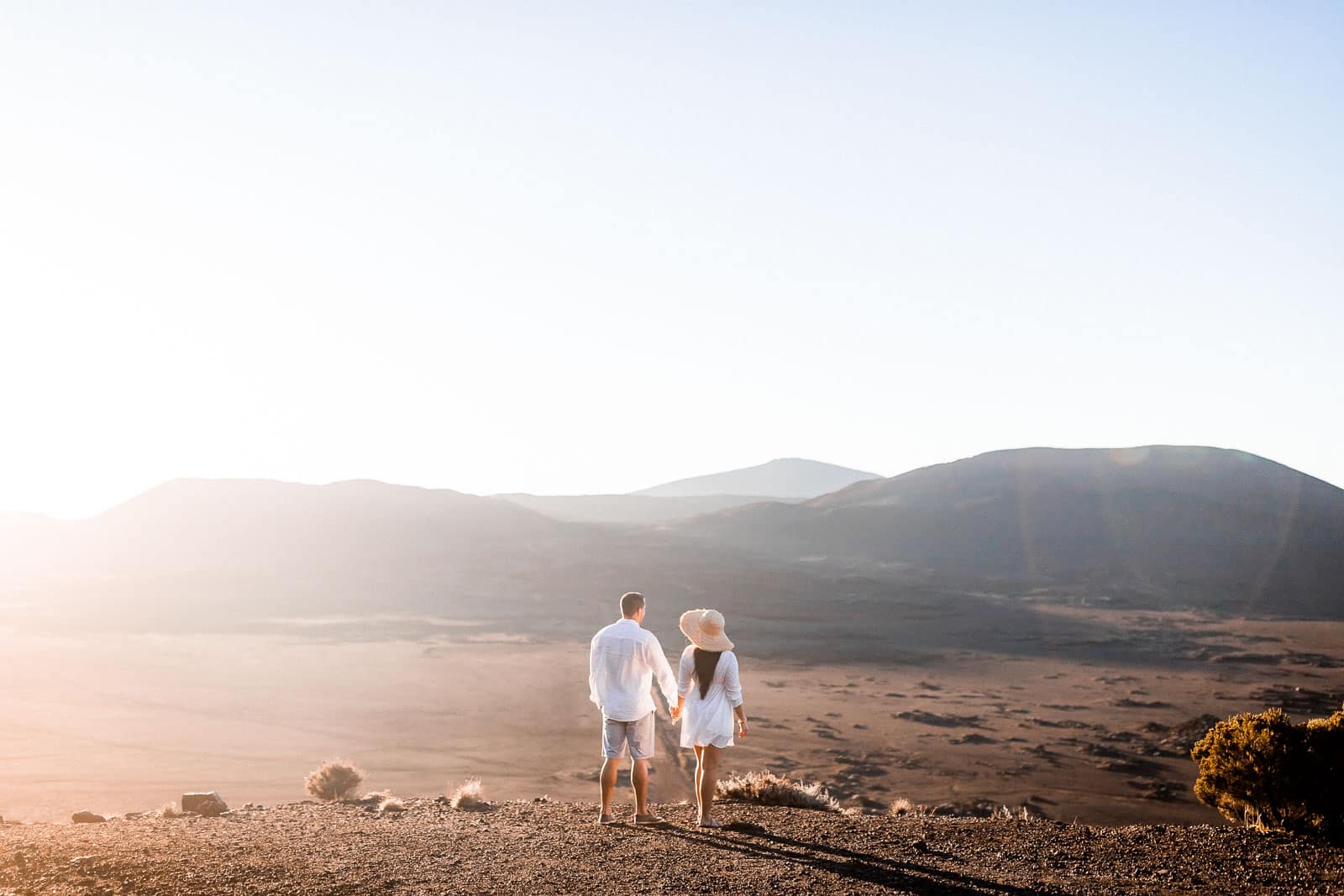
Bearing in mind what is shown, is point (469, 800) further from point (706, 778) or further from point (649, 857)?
point (649, 857)

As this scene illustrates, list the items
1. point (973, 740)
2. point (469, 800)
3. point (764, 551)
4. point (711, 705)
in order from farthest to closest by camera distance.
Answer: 1. point (764, 551)
2. point (973, 740)
3. point (469, 800)
4. point (711, 705)

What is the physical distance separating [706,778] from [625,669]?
0.95m

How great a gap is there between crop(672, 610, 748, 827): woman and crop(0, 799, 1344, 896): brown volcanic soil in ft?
1.31

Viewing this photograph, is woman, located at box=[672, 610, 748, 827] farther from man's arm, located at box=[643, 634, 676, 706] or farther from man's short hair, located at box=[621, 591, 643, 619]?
man's short hair, located at box=[621, 591, 643, 619]

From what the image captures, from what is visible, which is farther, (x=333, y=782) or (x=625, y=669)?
(x=333, y=782)

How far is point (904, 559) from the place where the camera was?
71.3 m

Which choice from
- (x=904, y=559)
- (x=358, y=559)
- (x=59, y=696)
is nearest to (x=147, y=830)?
(x=59, y=696)

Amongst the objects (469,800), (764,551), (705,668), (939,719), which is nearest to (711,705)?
(705,668)

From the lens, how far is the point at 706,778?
22.8 ft

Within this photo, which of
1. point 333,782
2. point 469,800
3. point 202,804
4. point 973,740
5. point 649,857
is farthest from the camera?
point 973,740

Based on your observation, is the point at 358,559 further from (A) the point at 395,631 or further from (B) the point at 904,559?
(B) the point at 904,559

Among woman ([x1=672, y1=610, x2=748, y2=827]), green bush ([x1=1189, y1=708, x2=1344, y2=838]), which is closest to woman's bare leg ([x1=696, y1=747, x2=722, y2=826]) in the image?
woman ([x1=672, y1=610, x2=748, y2=827])

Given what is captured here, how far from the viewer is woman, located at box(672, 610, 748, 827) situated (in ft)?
22.6

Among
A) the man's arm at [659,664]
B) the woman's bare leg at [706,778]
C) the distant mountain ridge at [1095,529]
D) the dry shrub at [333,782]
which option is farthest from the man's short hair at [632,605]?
the distant mountain ridge at [1095,529]
